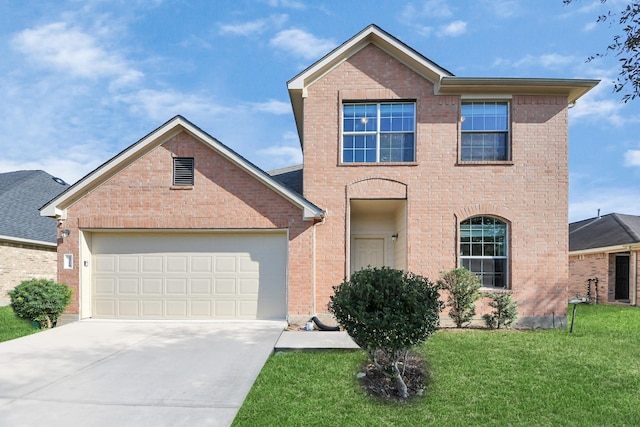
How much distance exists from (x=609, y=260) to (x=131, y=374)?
2061cm

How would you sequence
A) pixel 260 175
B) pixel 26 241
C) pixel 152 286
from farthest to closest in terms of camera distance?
pixel 26 241, pixel 152 286, pixel 260 175

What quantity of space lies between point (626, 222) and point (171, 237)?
21420 millimetres

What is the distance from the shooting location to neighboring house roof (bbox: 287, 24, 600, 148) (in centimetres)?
1048

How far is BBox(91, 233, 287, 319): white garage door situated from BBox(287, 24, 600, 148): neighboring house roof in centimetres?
455

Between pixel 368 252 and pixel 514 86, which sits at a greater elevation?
pixel 514 86

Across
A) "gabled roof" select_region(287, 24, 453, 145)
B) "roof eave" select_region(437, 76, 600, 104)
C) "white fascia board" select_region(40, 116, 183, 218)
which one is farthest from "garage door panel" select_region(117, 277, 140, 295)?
"roof eave" select_region(437, 76, 600, 104)

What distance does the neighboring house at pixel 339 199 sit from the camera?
10438 millimetres

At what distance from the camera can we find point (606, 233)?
65.0 ft

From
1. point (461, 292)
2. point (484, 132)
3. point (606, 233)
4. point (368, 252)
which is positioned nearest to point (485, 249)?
point (461, 292)

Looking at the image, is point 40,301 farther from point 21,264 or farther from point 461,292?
point 461,292

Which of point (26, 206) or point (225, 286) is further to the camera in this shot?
point (26, 206)

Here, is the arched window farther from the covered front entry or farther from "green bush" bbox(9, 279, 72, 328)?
"green bush" bbox(9, 279, 72, 328)

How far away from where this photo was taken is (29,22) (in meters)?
10.8

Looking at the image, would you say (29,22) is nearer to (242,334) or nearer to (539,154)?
(242,334)
